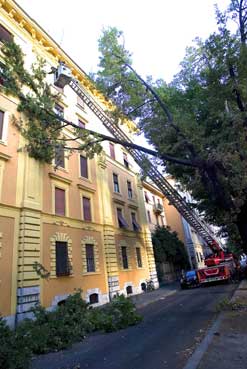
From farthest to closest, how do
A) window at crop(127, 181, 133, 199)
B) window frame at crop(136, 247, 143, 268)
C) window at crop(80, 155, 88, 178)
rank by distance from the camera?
1. window at crop(127, 181, 133, 199)
2. window frame at crop(136, 247, 143, 268)
3. window at crop(80, 155, 88, 178)

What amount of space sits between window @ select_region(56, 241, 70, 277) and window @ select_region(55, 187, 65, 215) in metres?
1.82

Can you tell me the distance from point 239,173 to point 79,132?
614 centimetres

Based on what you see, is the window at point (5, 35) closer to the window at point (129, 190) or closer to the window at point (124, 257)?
the window at point (129, 190)

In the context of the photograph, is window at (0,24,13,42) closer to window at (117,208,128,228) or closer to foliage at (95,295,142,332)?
window at (117,208,128,228)

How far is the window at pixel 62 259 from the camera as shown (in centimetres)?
1373

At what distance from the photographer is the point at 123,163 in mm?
25047

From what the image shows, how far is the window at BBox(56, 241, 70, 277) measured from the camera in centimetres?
1373

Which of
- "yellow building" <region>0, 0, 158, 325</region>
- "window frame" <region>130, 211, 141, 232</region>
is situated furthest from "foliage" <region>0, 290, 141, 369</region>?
"window frame" <region>130, 211, 141, 232</region>

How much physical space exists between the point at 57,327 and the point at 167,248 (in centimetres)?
2146

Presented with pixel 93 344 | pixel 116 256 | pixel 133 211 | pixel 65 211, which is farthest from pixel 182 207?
pixel 93 344

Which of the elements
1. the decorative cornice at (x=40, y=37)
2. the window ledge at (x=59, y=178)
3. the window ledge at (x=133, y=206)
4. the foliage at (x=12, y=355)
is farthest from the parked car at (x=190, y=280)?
the foliage at (x=12, y=355)

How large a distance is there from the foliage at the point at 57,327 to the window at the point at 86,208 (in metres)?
7.33

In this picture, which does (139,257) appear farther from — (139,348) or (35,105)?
(35,105)

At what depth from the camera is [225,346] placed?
5414 millimetres
